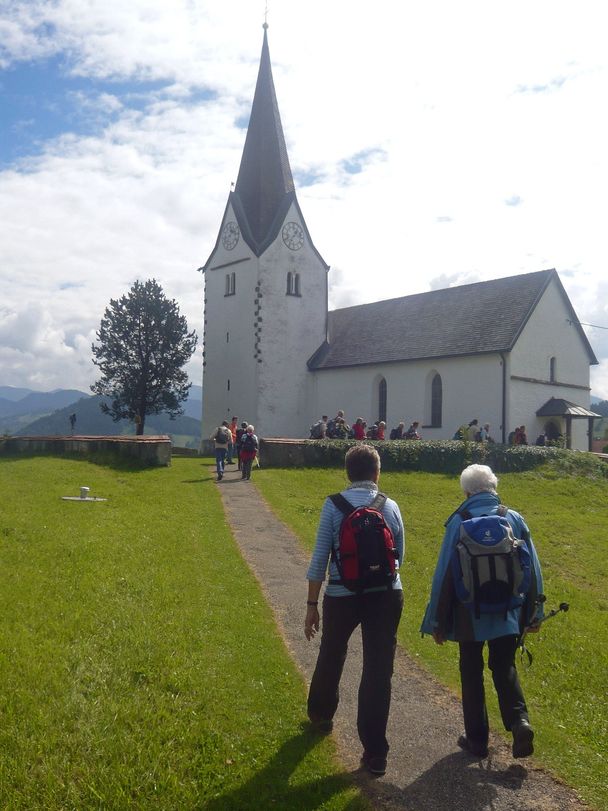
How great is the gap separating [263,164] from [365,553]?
39010mm

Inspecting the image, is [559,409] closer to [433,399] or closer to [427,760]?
[433,399]

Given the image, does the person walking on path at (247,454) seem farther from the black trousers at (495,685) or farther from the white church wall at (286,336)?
the white church wall at (286,336)

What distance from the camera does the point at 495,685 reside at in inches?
218

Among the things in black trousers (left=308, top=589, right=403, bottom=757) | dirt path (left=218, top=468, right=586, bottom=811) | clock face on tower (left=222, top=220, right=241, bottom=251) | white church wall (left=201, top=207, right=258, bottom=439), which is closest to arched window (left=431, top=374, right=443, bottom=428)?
white church wall (left=201, top=207, right=258, bottom=439)

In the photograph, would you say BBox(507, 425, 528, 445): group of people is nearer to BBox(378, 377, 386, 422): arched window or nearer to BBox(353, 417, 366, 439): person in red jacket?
BBox(353, 417, 366, 439): person in red jacket

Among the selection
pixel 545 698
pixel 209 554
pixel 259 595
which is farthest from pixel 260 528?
pixel 545 698

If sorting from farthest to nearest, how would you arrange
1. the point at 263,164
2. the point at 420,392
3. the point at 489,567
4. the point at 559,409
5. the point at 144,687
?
the point at 263,164, the point at 420,392, the point at 559,409, the point at 144,687, the point at 489,567

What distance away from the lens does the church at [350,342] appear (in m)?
33.4

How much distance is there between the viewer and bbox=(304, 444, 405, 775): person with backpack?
523cm

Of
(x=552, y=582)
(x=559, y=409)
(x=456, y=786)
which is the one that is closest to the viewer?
(x=456, y=786)

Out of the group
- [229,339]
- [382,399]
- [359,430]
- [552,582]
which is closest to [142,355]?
[229,339]

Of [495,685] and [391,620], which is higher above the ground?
[391,620]

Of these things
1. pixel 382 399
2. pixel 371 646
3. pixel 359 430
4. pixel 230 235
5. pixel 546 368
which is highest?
pixel 230 235

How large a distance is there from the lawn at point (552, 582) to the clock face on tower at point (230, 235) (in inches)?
860
